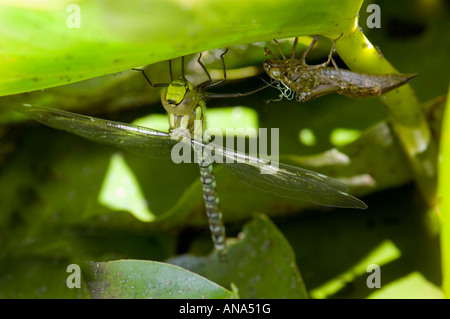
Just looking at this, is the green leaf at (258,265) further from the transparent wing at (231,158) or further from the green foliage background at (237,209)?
the transparent wing at (231,158)

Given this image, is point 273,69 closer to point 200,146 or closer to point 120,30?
point 200,146

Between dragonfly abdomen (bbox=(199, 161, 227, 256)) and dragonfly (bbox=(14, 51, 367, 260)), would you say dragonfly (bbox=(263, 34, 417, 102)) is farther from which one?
dragonfly abdomen (bbox=(199, 161, 227, 256))

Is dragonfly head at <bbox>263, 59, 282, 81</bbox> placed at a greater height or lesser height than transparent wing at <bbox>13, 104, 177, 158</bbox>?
greater

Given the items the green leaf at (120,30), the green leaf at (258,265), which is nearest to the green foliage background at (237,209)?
the green leaf at (258,265)

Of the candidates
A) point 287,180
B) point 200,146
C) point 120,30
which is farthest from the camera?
point 200,146

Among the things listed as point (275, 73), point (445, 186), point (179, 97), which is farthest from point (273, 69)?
point (445, 186)

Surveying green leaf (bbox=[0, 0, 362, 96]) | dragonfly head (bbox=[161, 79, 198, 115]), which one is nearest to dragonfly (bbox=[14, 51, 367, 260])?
dragonfly head (bbox=[161, 79, 198, 115])

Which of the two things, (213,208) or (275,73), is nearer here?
(275,73)
